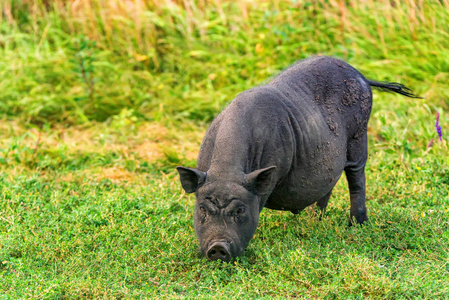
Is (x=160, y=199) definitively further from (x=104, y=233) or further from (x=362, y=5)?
(x=362, y=5)

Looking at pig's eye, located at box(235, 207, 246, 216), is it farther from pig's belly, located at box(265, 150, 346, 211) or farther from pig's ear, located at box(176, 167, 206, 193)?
pig's belly, located at box(265, 150, 346, 211)

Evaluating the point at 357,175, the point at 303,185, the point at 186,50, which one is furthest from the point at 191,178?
the point at 186,50

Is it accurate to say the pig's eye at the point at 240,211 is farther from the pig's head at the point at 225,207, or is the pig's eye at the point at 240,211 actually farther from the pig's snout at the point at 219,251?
the pig's snout at the point at 219,251

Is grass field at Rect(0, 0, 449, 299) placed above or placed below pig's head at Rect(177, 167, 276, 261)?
below

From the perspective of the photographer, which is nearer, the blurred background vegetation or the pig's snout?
the pig's snout

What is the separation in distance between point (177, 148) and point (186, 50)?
8.68 feet

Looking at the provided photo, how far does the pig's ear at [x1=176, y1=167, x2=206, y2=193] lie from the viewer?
4195 millimetres

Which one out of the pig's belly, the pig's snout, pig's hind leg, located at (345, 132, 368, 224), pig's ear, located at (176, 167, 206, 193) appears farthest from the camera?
pig's hind leg, located at (345, 132, 368, 224)

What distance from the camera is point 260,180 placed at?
4227 mm

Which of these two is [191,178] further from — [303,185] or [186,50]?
[186,50]

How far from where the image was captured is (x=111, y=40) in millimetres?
9805

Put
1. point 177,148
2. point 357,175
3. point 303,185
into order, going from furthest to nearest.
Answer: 1. point 177,148
2. point 357,175
3. point 303,185

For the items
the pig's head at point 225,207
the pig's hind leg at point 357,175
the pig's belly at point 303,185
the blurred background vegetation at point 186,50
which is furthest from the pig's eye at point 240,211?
the blurred background vegetation at point 186,50

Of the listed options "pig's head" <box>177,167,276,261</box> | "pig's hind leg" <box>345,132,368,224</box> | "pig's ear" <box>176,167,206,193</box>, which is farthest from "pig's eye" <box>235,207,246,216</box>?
"pig's hind leg" <box>345,132,368,224</box>
